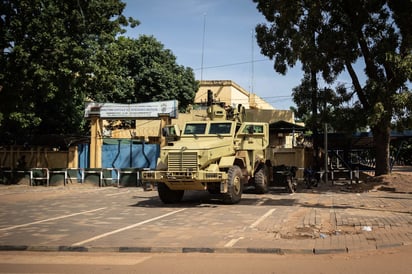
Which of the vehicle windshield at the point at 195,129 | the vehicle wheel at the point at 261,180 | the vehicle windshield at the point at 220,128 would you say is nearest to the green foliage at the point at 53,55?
the vehicle windshield at the point at 195,129

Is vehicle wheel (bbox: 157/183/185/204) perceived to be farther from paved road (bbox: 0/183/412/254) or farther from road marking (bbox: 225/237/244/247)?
road marking (bbox: 225/237/244/247)

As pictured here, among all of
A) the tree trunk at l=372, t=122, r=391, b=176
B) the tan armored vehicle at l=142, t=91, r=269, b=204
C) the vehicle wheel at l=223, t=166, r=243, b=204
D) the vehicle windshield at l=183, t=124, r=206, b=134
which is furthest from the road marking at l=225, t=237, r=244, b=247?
the tree trunk at l=372, t=122, r=391, b=176

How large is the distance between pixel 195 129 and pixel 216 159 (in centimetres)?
202

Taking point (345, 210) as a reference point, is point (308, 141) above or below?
above

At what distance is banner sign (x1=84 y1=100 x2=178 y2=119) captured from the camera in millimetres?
23422

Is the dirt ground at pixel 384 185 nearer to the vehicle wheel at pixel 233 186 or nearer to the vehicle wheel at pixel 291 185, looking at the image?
the vehicle wheel at pixel 291 185

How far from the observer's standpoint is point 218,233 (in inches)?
381

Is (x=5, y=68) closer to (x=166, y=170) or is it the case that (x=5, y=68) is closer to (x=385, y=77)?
(x=166, y=170)

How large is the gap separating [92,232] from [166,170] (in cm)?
454

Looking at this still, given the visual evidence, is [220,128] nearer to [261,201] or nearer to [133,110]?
[261,201]

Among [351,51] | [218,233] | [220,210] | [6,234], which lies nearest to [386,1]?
[351,51]

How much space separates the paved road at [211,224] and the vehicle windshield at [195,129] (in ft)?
8.00

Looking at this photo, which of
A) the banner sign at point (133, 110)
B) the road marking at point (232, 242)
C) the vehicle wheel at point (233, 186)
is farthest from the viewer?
the banner sign at point (133, 110)

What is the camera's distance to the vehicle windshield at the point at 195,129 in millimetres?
16062
